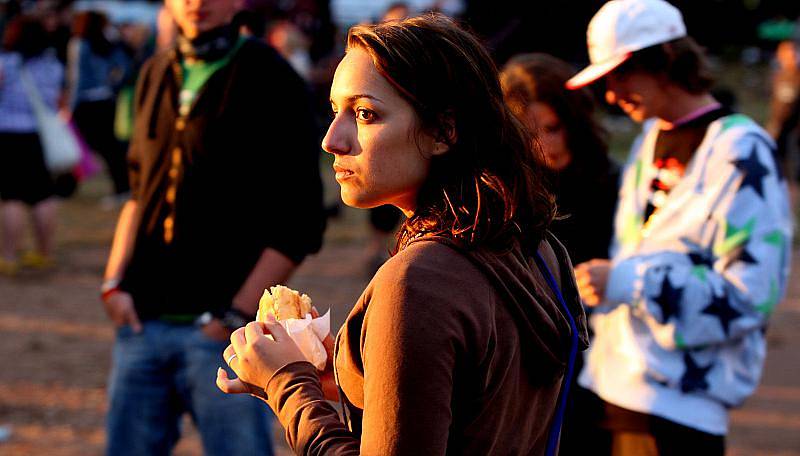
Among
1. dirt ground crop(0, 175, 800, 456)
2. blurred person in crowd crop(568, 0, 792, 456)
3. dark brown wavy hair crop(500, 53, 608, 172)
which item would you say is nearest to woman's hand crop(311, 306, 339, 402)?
blurred person in crowd crop(568, 0, 792, 456)

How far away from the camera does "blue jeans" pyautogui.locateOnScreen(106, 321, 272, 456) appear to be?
3.09m

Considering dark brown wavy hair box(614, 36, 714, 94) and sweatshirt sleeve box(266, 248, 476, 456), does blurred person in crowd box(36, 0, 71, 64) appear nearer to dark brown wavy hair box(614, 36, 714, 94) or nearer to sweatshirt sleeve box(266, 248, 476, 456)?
dark brown wavy hair box(614, 36, 714, 94)

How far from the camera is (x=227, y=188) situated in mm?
3150

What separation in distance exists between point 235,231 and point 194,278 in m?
0.19

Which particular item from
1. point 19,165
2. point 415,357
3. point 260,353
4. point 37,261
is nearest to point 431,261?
point 415,357

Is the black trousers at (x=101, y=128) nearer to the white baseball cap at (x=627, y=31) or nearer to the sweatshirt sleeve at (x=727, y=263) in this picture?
the white baseball cap at (x=627, y=31)

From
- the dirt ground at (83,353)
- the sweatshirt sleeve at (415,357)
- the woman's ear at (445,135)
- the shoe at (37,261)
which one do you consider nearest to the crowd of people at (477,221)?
the woman's ear at (445,135)

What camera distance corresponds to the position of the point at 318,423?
5.50ft

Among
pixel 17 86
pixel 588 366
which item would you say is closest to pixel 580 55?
pixel 17 86

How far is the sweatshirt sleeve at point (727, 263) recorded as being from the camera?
113 inches

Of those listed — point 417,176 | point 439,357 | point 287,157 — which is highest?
point 417,176

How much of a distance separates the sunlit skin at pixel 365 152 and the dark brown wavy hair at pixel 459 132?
0.02m

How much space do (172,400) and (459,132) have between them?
5.97 feet

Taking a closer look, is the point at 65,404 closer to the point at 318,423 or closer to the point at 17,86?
the point at 17,86
